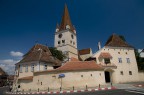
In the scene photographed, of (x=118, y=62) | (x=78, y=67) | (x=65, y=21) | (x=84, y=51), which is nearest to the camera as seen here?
(x=78, y=67)

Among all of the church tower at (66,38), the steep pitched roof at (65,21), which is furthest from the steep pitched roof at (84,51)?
the steep pitched roof at (65,21)

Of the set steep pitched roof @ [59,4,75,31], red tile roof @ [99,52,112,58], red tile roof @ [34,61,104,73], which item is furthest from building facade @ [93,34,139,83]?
steep pitched roof @ [59,4,75,31]

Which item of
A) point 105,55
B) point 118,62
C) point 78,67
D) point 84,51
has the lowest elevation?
point 78,67

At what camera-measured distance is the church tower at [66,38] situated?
57700mm

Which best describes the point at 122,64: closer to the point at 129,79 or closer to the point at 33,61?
the point at 129,79

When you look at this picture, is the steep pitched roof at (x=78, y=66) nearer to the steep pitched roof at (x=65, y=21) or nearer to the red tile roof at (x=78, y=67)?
the red tile roof at (x=78, y=67)

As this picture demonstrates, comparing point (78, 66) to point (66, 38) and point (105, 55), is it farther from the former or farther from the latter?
point (66, 38)

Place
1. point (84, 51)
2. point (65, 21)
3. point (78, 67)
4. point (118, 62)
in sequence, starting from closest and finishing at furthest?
point (78, 67), point (118, 62), point (65, 21), point (84, 51)

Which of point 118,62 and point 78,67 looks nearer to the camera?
point 78,67

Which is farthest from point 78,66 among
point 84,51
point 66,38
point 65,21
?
point 84,51

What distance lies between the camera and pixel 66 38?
2308 inches

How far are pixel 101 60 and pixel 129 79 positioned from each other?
9431mm

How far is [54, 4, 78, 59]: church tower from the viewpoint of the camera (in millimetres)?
57700

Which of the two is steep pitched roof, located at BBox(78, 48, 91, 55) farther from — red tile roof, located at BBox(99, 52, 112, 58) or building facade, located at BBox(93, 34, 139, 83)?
red tile roof, located at BBox(99, 52, 112, 58)
